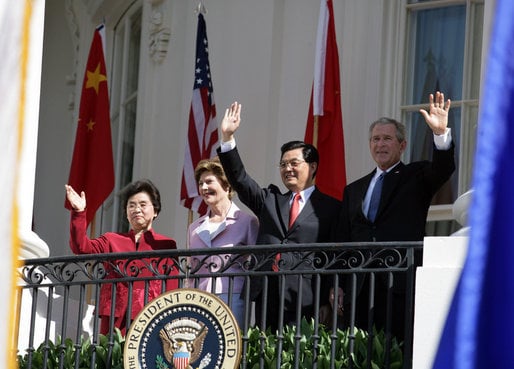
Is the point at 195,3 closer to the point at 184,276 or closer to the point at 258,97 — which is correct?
the point at 258,97

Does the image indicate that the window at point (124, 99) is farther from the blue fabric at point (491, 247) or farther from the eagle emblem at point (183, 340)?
the blue fabric at point (491, 247)

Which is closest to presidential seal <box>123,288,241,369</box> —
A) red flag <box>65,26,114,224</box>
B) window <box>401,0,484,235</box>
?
window <box>401,0,484,235</box>

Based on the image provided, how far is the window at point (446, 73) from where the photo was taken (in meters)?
11.1

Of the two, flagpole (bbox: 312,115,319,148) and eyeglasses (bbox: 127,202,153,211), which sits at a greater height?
flagpole (bbox: 312,115,319,148)

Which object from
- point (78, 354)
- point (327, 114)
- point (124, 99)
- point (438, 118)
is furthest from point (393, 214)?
point (124, 99)

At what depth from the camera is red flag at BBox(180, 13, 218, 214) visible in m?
11.8

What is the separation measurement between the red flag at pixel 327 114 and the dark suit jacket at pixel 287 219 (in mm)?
2279

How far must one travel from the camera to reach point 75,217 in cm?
925

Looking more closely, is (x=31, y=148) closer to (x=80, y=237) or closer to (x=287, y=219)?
(x=80, y=237)

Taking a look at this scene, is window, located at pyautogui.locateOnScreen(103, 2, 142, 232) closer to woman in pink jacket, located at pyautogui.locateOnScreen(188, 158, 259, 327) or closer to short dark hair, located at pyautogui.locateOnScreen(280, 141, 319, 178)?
woman in pink jacket, located at pyautogui.locateOnScreen(188, 158, 259, 327)

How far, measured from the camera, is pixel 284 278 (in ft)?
27.1

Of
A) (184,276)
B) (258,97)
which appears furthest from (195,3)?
(184,276)

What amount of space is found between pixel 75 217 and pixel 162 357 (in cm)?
130

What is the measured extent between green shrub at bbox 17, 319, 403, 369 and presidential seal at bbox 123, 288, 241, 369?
19cm
